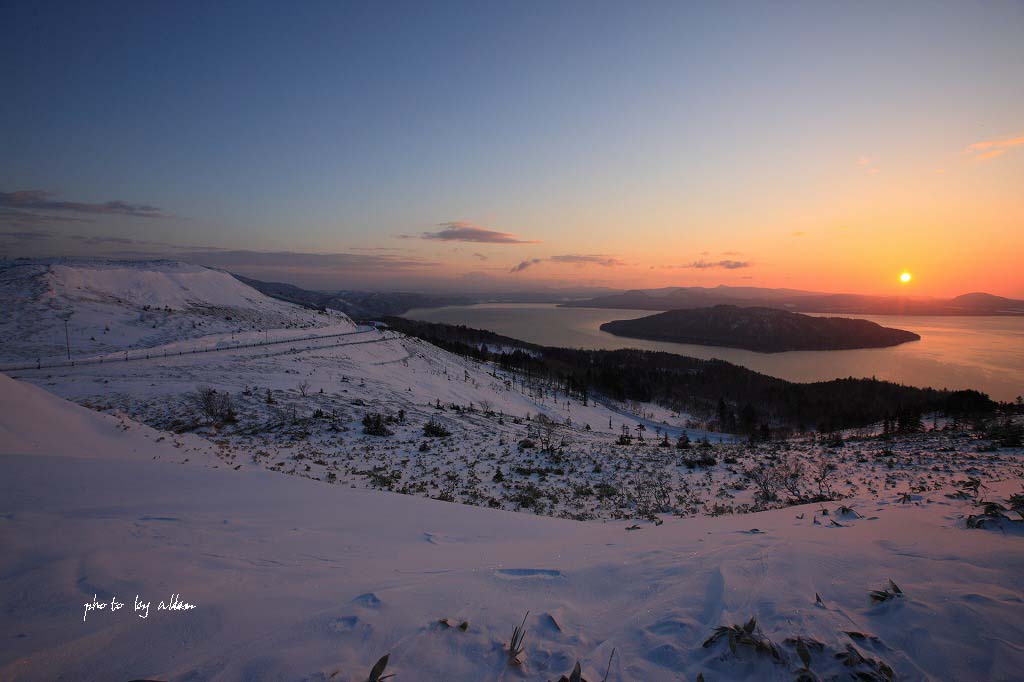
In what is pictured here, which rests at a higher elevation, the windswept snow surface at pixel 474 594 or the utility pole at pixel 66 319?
the windswept snow surface at pixel 474 594

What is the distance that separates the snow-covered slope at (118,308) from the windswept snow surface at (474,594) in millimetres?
29648

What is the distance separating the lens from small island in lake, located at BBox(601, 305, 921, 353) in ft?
347

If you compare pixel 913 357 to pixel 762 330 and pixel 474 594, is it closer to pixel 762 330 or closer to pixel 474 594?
pixel 762 330

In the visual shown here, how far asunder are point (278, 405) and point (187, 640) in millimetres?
14335

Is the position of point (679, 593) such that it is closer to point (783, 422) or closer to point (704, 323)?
point (783, 422)

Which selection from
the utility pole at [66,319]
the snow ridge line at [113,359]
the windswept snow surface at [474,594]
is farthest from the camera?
the utility pole at [66,319]

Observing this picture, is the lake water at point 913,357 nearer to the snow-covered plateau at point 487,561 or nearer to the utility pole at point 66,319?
the snow-covered plateau at point 487,561

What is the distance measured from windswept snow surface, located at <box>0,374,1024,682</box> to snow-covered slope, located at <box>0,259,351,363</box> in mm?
29648

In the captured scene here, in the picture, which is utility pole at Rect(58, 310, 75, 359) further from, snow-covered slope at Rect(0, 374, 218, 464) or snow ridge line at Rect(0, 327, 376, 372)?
snow-covered slope at Rect(0, 374, 218, 464)

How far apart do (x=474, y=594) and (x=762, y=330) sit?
456 ft

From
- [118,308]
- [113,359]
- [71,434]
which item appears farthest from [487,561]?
[118,308]

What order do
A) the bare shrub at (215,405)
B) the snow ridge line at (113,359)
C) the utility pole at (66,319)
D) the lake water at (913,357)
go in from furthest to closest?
the lake water at (913,357) → the utility pole at (66,319) → the snow ridge line at (113,359) → the bare shrub at (215,405)

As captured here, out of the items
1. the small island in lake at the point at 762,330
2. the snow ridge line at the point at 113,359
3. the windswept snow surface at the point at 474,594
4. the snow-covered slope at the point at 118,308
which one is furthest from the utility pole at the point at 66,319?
the small island in lake at the point at 762,330

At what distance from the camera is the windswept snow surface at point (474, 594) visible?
2162mm
